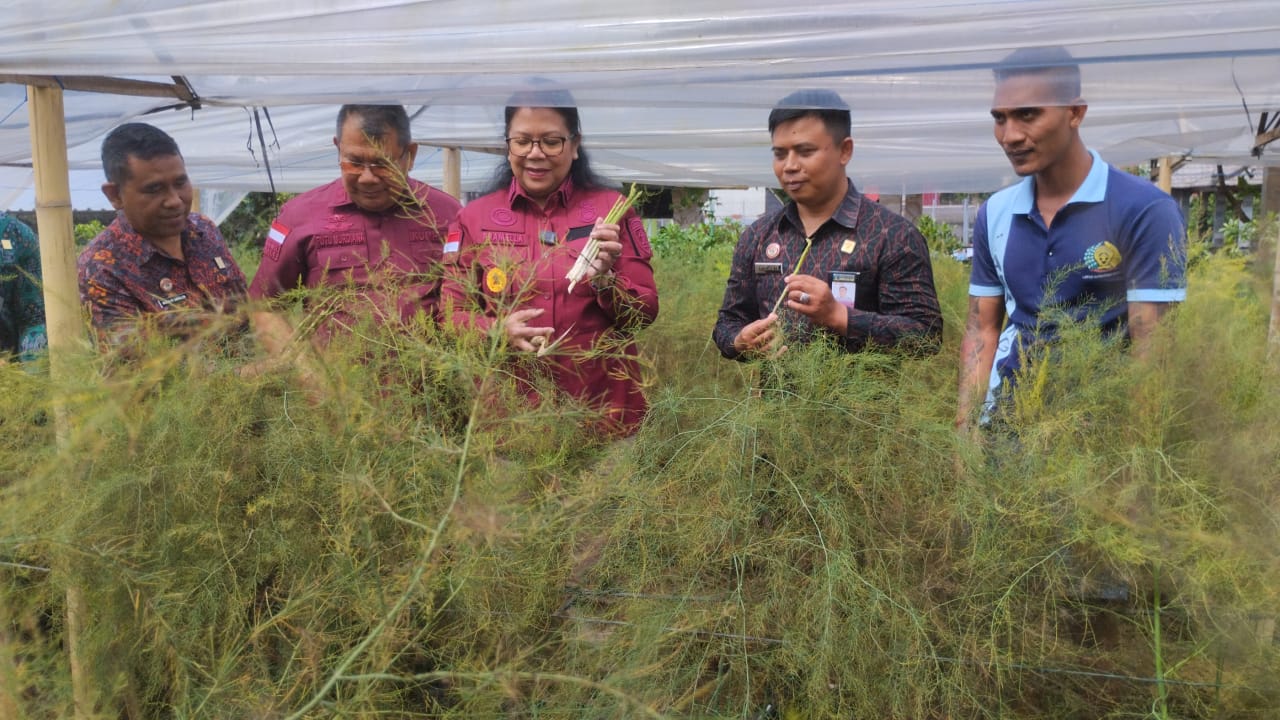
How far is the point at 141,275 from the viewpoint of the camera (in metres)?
2.28

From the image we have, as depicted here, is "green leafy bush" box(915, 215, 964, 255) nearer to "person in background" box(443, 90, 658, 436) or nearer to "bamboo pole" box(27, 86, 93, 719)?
"person in background" box(443, 90, 658, 436)

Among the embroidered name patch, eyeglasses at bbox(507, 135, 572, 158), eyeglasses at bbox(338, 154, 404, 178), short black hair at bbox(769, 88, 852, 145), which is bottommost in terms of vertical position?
the embroidered name patch

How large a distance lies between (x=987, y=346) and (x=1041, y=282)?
0.66 ft

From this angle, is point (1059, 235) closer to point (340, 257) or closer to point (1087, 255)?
point (1087, 255)

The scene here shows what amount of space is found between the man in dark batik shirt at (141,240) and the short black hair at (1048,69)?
67.9 inches

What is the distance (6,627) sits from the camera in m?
1.54

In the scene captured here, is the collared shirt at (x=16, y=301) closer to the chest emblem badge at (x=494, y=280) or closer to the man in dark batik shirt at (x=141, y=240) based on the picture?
the man in dark batik shirt at (x=141, y=240)

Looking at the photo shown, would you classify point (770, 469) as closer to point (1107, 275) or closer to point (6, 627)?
point (1107, 275)

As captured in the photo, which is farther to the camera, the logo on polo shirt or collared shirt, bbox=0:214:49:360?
collared shirt, bbox=0:214:49:360

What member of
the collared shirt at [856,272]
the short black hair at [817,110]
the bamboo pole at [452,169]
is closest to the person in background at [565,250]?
the collared shirt at [856,272]

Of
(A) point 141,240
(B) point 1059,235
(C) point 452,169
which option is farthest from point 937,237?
(A) point 141,240

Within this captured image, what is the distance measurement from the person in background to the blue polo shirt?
791 mm

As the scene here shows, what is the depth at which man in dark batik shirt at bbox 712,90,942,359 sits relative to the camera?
2.02 metres

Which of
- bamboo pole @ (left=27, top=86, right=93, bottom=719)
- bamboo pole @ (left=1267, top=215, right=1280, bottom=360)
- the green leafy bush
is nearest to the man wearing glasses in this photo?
bamboo pole @ (left=27, top=86, right=93, bottom=719)
